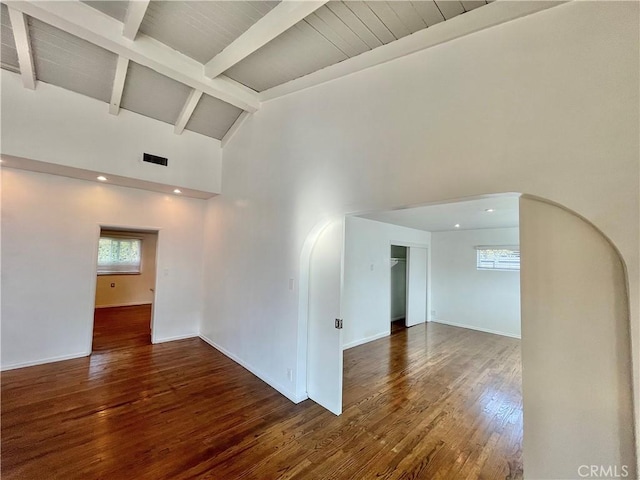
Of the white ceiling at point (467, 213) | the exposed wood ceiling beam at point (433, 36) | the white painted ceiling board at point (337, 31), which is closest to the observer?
the exposed wood ceiling beam at point (433, 36)

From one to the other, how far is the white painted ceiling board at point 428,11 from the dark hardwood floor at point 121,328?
20.5 ft

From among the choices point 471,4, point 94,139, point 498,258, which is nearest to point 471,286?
point 498,258

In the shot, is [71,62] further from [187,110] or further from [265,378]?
[265,378]

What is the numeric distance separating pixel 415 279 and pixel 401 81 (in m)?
5.33

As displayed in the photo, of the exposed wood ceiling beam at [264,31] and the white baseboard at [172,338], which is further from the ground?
the exposed wood ceiling beam at [264,31]

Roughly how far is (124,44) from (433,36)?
3025 millimetres

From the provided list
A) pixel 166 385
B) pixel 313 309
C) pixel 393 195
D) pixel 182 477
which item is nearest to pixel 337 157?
pixel 393 195

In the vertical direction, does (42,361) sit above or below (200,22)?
below

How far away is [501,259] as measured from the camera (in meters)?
6.15

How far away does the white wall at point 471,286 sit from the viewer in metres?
5.95

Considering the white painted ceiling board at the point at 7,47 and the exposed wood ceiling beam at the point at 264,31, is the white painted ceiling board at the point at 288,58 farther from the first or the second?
the white painted ceiling board at the point at 7,47

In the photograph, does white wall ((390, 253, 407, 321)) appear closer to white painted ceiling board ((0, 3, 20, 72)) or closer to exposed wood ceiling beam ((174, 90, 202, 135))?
exposed wood ceiling beam ((174, 90, 202, 135))

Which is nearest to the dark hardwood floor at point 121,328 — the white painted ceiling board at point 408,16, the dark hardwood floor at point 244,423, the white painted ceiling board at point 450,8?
the dark hardwood floor at point 244,423

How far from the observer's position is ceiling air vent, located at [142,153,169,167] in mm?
4395
